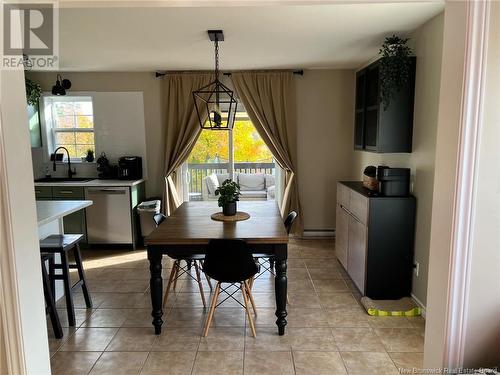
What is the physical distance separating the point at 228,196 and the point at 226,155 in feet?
7.78

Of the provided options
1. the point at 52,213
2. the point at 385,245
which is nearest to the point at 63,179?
the point at 52,213

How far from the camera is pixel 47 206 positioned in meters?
3.06

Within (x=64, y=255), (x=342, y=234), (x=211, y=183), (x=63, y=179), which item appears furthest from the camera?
(x=211, y=183)

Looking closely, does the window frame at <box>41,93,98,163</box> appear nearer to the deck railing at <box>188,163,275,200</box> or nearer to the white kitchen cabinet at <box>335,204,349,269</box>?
the deck railing at <box>188,163,275,200</box>

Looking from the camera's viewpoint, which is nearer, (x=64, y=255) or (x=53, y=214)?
(x=53, y=214)

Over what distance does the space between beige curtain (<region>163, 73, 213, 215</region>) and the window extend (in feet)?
3.95

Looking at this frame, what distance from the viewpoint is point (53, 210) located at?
2.90 m

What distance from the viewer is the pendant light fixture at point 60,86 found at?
4723 millimetres

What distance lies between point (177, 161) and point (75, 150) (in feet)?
5.28

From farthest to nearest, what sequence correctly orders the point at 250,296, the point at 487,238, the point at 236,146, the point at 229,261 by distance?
the point at 236,146, the point at 250,296, the point at 229,261, the point at 487,238

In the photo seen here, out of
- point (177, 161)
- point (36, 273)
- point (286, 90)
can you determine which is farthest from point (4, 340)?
point (286, 90)

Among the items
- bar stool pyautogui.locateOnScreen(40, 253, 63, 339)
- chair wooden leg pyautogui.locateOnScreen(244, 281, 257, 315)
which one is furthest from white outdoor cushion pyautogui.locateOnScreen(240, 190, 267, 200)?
bar stool pyautogui.locateOnScreen(40, 253, 63, 339)

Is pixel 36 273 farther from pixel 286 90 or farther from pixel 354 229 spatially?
pixel 286 90

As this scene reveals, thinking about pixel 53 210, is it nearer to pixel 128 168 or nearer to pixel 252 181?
pixel 128 168
